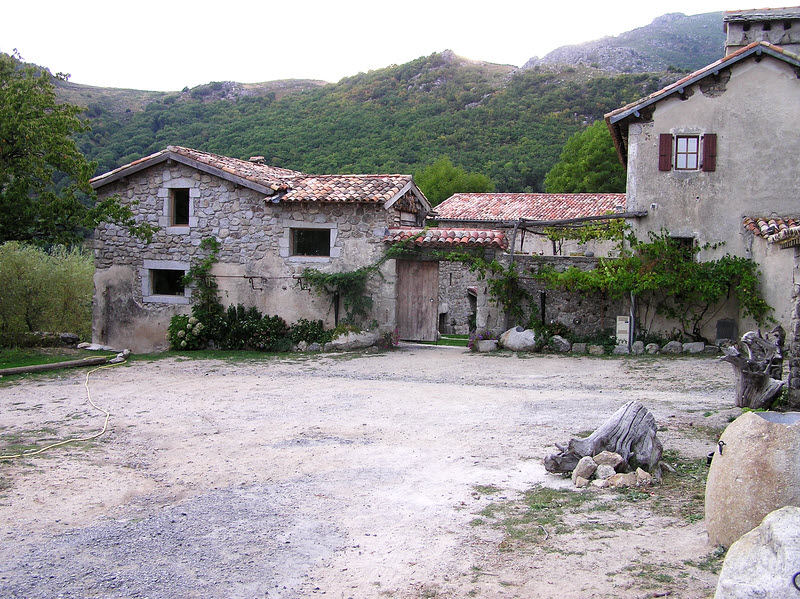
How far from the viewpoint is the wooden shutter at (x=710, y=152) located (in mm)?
16469

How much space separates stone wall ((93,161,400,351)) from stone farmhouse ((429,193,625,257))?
34.2ft

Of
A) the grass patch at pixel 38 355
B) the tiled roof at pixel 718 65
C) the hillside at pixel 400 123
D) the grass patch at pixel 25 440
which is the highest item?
the hillside at pixel 400 123

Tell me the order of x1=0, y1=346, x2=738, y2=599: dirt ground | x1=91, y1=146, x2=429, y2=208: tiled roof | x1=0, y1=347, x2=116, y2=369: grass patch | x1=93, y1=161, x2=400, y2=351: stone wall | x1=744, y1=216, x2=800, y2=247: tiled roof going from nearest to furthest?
1. x1=0, y1=346, x2=738, y2=599: dirt ground
2. x1=744, y1=216, x2=800, y2=247: tiled roof
3. x1=0, y1=347, x2=116, y2=369: grass patch
4. x1=91, y1=146, x2=429, y2=208: tiled roof
5. x1=93, y1=161, x2=400, y2=351: stone wall

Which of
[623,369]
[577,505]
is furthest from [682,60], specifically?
[577,505]

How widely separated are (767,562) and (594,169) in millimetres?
31850

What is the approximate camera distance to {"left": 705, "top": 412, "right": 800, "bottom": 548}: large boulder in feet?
14.4

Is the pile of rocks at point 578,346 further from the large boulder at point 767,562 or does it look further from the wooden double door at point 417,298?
the large boulder at point 767,562

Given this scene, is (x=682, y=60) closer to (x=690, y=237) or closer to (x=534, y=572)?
(x=690, y=237)

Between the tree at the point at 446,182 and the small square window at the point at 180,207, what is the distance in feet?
61.4

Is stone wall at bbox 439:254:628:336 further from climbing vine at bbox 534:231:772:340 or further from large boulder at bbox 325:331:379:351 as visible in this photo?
large boulder at bbox 325:331:379:351

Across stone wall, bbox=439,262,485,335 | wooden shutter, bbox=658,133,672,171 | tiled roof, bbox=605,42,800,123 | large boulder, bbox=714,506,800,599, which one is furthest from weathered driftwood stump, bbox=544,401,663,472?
stone wall, bbox=439,262,485,335

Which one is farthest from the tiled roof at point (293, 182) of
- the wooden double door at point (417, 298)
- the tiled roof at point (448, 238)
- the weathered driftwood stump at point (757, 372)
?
the weathered driftwood stump at point (757, 372)

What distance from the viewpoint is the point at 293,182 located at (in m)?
17.8

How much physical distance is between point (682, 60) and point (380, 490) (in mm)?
88559
